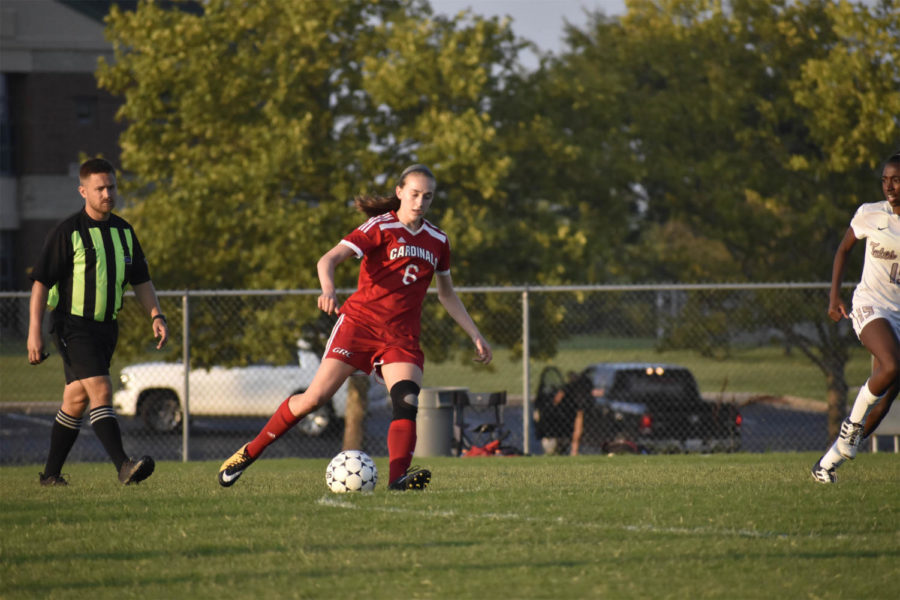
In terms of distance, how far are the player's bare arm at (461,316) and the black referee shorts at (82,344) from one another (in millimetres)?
2252

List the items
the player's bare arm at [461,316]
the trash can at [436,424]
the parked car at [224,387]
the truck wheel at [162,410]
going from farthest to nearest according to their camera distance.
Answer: the parked car at [224,387] → the truck wheel at [162,410] → the trash can at [436,424] → the player's bare arm at [461,316]

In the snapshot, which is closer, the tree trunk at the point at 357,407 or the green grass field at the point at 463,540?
the green grass field at the point at 463,540

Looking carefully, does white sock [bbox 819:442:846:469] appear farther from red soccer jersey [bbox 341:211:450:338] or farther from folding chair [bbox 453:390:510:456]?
folding chair [bbox 453:390:510:456]

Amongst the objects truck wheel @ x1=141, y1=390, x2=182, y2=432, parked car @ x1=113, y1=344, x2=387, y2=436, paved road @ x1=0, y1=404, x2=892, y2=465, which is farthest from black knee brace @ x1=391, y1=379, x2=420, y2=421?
parked car @ x1=113, y1=344, x2=387, y2=436

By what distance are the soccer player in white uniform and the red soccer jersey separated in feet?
9.54

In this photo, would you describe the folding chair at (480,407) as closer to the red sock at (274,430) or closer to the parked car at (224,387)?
the red sock at (274,430)

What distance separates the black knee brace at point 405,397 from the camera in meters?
7.04

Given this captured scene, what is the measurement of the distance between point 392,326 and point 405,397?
46 cm

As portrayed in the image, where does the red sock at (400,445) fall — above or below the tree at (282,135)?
below

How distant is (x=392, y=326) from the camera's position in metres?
7.13

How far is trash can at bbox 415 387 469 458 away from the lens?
13.2 meters

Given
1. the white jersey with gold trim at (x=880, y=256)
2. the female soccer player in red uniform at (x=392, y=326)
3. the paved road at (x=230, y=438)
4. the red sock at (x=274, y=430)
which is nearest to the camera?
the female soccer player in red uniform at (x=392, y=326)

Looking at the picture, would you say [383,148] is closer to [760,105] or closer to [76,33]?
[760,105]

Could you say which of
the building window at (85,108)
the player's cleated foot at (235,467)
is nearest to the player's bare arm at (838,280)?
the player's cleated foot at (235,467)
